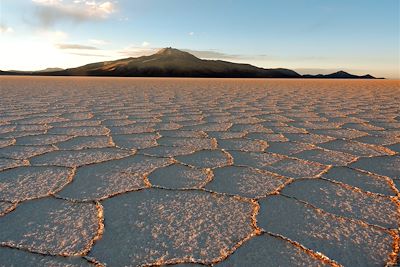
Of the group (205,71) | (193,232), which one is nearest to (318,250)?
(193,232)

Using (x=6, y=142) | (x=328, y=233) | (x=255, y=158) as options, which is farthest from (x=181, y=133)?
(x=328, y=233)

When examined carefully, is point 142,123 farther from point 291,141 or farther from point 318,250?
point 318,250

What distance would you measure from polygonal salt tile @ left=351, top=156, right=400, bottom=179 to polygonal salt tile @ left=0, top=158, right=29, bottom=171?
4.46 ft

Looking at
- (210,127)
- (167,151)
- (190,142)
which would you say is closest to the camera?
(167,151)

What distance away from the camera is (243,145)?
1.87 m

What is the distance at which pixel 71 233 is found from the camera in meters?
0.88

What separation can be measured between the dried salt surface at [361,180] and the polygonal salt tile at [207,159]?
0.42 m

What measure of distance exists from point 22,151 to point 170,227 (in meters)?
1.06

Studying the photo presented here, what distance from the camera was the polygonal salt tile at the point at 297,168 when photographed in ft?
4.50

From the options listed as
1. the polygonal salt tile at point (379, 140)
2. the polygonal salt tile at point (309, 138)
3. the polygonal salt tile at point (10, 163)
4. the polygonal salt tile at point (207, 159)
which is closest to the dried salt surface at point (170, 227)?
the polygonal salt tile at point (207, 159)

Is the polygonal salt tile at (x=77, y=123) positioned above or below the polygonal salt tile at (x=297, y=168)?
below

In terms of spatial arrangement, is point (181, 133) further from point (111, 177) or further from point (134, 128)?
point (111, 177)

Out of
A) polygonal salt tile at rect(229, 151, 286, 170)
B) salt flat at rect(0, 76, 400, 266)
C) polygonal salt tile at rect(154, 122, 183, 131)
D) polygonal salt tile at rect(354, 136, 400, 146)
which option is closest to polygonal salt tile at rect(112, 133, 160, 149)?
salt flat at rect(0, 76, 400, 266)

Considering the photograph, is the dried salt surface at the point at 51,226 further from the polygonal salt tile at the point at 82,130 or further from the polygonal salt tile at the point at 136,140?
the polygonal salt tile at the point at 82,130
